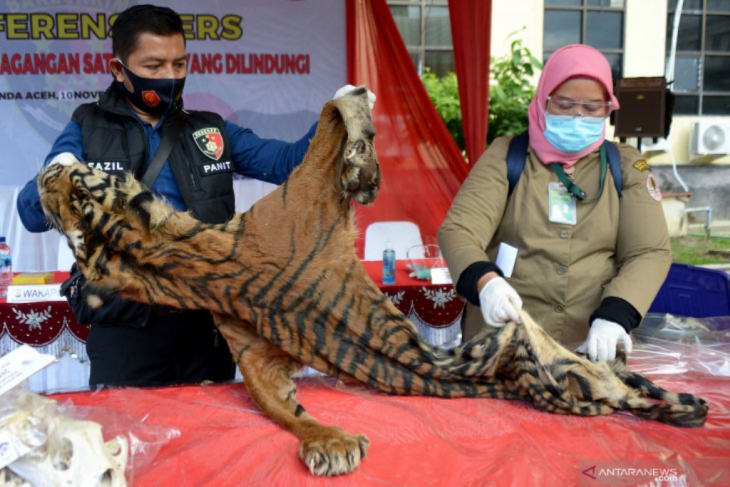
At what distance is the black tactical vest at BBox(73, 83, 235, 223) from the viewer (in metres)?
1.70

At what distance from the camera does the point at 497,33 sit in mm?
7551

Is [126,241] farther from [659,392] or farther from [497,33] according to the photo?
[497,33]

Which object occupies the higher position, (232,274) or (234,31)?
(234,31)

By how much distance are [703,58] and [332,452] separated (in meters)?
9.03

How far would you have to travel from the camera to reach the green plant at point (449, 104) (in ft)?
19.6

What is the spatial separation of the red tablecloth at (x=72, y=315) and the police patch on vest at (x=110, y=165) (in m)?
1.58

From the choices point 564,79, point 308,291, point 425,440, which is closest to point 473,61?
point 564,79

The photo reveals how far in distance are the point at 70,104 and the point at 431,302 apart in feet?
10.9

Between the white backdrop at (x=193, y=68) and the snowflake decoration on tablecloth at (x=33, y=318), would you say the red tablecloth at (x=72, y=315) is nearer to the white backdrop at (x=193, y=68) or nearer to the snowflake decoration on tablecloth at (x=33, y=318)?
the snowflake decoration on tablecloth at (x=33, y=318)

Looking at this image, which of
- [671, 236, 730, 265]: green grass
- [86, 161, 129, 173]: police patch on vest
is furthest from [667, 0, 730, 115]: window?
[86, 161, 129, 173]: police patch on vest

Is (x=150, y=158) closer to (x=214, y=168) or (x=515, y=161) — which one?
(x=214, y=168)

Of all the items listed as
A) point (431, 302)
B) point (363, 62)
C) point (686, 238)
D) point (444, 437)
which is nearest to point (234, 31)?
point (363, 62)

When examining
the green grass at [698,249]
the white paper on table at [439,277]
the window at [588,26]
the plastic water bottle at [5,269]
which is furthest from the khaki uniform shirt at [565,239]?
the window at [588,26]

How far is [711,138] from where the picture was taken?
8117 mm
